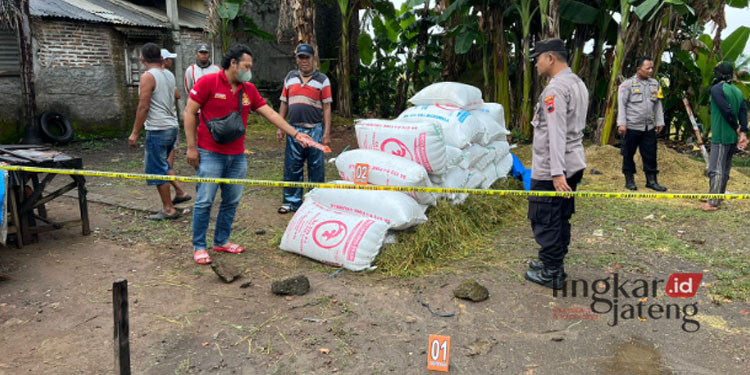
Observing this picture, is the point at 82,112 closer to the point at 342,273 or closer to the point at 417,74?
the point at 417,74

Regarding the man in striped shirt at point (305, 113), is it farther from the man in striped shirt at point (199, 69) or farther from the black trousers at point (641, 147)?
the black trousers at point (641, 147)

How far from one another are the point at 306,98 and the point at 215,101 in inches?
60.4

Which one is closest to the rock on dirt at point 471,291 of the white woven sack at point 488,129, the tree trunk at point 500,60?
the white woven sack at point 488,129

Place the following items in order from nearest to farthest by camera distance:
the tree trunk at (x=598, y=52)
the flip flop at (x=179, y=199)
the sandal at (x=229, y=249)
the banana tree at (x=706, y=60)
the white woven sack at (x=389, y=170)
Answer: the white woven sack at (x=389, y=170) → the sandal at (x=229, y=249) → the flip flop at (x=179, y=199) → the banana tree at (x=706, y=60) → the tree trunk at (x=598, y=52)

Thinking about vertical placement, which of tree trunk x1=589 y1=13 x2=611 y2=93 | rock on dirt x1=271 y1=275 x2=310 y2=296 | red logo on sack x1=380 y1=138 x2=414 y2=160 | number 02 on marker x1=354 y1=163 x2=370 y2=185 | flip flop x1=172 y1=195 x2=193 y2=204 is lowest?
rock on dirt x1=271 y1=275 x2=310 y2=296

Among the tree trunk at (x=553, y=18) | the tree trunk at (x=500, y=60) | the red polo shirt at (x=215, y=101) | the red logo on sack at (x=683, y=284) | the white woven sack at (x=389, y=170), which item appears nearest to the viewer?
the red logo on sack at (x=683, y=284)

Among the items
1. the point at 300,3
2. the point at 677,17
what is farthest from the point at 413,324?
the point at 677,17

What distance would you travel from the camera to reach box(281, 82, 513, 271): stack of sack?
4207mm

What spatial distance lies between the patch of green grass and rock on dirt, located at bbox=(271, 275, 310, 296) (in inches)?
25.8

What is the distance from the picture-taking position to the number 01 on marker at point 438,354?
282 centimetres

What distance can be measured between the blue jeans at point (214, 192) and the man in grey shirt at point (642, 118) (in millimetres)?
4798

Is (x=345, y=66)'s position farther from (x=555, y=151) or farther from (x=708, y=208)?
(x=555, y=151)

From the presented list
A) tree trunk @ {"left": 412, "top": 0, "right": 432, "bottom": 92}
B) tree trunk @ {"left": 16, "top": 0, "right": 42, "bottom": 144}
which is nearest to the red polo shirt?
tree trunk @ {"left": 16, "top": 0, "right": 42, "bottom": 144}

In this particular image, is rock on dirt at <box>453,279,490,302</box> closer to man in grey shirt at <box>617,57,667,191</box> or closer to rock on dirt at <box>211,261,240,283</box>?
rock on dirt at <box>211,261,240,283</box>
